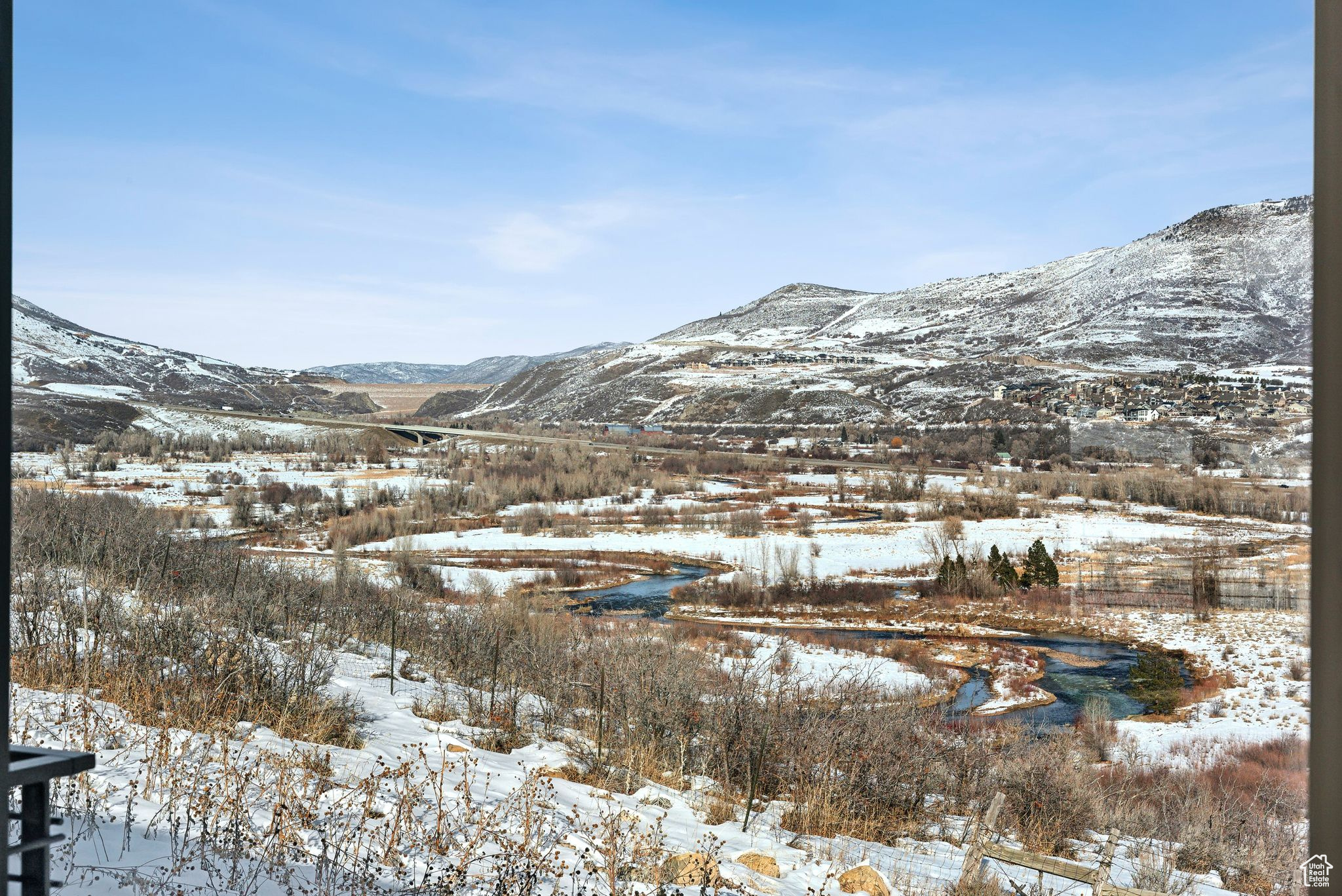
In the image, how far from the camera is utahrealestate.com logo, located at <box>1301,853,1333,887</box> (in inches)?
25.7

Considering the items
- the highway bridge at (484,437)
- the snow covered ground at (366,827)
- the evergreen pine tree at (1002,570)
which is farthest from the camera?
the highway bridge at (484,437)

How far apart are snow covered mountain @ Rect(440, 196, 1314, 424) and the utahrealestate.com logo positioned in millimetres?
429

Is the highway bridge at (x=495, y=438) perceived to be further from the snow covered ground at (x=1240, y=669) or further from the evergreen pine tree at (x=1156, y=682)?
the snow covered ground at (x=1240, y=669)

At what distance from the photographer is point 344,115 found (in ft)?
8.24

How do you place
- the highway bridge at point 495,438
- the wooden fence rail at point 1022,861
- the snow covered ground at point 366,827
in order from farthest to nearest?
1. the highway bridge at point 495,438
2. the wooden fence rail at point 1022,861
3. the snow covered ground at point 366,827

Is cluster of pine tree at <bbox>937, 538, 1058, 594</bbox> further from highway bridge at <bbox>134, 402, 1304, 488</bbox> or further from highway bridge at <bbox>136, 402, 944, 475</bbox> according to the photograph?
highway bridge at <bbox>136, 402, 944, 475</bbox>

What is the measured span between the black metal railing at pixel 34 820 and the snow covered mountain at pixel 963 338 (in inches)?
47.7

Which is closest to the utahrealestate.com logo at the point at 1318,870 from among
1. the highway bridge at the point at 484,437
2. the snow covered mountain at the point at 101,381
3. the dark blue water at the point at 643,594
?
the snow covered mountain at the point at 101,381

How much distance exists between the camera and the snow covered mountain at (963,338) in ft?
5.22

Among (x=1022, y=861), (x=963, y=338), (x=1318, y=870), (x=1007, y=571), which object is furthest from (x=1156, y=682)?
(x=963, y=338)

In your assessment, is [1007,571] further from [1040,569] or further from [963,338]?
[963,338]

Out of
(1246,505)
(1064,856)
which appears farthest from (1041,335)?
(1246,505)

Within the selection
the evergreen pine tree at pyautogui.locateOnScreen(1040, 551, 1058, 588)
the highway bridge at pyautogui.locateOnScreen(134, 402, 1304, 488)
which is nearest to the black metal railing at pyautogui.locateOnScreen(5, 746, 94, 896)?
the evergreen pine tree at pyautogui.locateOnScreen(1040, 551, 1058, 588)

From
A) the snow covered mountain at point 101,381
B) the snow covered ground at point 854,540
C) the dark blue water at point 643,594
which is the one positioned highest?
the snow covered mountain at point 101,381
